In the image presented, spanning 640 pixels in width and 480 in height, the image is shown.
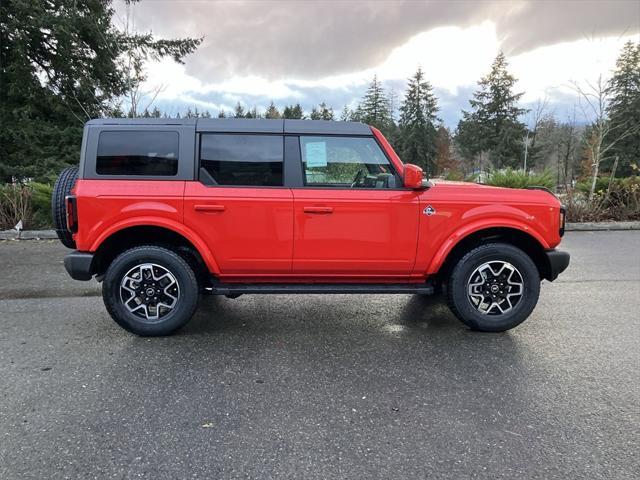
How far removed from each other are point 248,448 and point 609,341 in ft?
10.7

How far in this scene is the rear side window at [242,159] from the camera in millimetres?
3982

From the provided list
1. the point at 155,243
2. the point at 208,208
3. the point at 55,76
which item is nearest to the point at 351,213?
the point at 208,208

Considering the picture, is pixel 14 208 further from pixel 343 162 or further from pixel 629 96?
pixel 629 96

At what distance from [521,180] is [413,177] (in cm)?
914

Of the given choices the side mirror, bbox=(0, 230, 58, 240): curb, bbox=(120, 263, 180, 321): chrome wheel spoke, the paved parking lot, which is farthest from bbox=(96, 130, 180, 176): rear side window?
bbox=(0, 230, 58, 240): curb

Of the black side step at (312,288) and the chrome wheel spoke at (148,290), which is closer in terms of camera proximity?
the chrome wheel spoke at (148,290)

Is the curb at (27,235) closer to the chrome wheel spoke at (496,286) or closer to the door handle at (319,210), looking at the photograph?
the door handle at (319,210)

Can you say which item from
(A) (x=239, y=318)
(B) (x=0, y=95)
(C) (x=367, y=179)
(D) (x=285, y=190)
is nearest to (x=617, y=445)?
(C) (x=367, y=179)

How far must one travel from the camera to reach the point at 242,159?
4012 mm

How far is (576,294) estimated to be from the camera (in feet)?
17.9

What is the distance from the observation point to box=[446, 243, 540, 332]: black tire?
4.04m

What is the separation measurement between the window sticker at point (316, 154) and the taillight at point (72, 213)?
6.53 feet

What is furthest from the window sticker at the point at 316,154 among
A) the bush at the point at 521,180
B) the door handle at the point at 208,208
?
the bush at the point at 521,180

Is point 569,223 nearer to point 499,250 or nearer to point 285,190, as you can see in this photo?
point 499,250
